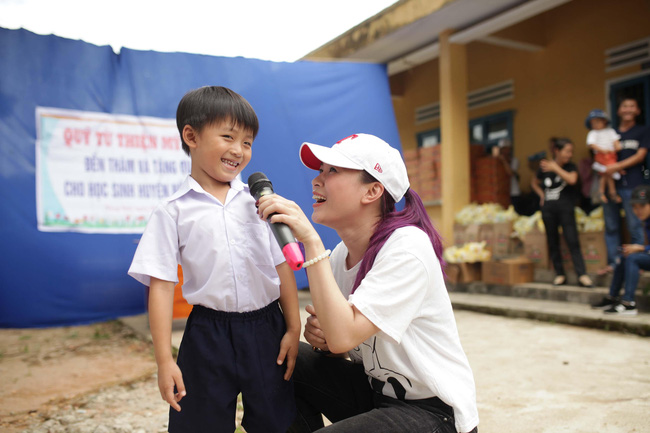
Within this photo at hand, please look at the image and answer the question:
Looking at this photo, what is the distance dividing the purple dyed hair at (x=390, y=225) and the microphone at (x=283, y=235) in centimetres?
25

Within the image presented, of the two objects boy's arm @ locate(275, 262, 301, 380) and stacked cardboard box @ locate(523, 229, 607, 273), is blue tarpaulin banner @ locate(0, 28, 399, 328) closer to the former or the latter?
stacked cardboard box @ locate(523, 229, 607, 273)

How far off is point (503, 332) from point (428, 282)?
3563 millimetres

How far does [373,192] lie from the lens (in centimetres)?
169

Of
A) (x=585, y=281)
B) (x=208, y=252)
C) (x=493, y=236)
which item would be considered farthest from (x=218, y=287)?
(x=493, y=236)

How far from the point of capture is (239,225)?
5.60 feet

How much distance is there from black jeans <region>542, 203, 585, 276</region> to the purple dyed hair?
478 cm

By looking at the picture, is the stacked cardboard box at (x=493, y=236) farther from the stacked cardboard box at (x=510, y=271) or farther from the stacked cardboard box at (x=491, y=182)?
the stacked cardboard box at (x=491, y=182)

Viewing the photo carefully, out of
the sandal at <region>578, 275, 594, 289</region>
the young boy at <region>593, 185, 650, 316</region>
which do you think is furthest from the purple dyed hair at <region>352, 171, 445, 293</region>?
the sandal at <region>578, 275, 594, 289</region>

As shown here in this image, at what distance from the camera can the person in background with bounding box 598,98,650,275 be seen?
543 cm

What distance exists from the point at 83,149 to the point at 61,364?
1.98 meters

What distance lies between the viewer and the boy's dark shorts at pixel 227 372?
5.25 feet

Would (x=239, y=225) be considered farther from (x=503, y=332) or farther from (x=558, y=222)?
(x=558, y=222)

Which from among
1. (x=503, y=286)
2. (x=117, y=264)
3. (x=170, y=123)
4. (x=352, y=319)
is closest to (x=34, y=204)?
(x=117, y=264)

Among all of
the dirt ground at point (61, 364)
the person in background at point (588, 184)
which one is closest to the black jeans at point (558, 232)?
the person in background at point (588, 184)
